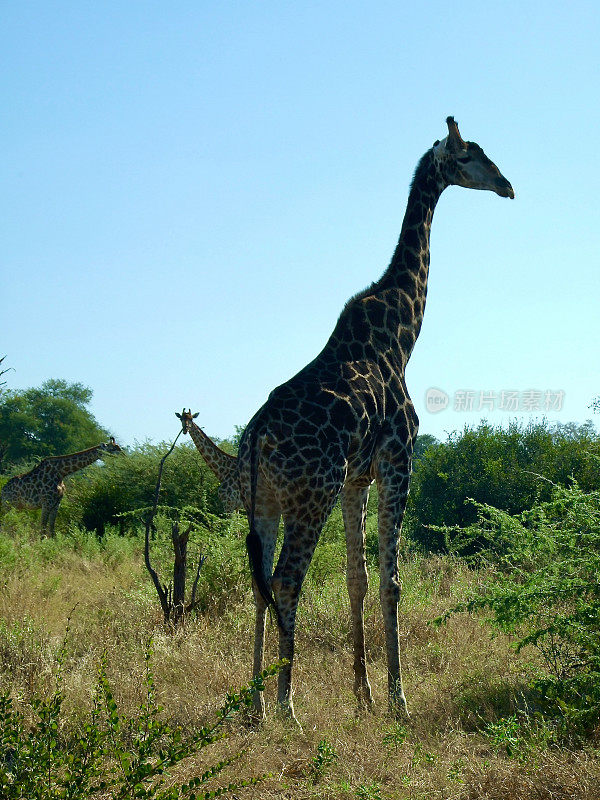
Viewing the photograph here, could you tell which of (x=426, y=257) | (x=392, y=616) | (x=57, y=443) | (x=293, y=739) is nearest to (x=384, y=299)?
(x=426, y=257)

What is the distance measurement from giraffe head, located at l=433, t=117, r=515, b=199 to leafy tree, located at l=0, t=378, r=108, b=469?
31863mm

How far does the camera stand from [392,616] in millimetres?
5605

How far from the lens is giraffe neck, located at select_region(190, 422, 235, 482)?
14.4 meters

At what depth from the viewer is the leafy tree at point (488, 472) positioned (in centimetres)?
1137

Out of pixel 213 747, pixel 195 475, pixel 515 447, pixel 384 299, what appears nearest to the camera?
pixel 213 747

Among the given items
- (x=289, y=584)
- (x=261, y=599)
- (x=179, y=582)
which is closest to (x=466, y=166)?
(x=289, y=584)

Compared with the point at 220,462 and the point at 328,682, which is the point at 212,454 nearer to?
the point at 220,462

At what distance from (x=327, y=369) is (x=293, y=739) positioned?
2401 millimetres

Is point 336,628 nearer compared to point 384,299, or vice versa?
point 384,299

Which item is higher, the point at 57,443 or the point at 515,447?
the point at 57,443

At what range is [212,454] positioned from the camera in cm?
1454

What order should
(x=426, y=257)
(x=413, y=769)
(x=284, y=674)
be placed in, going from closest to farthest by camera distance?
(x=413, y=769) < (x=284, y=674) < (x=426, y=257)

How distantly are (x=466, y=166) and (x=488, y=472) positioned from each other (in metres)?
5.78

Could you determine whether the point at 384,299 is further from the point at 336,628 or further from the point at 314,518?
the point at 336,628
